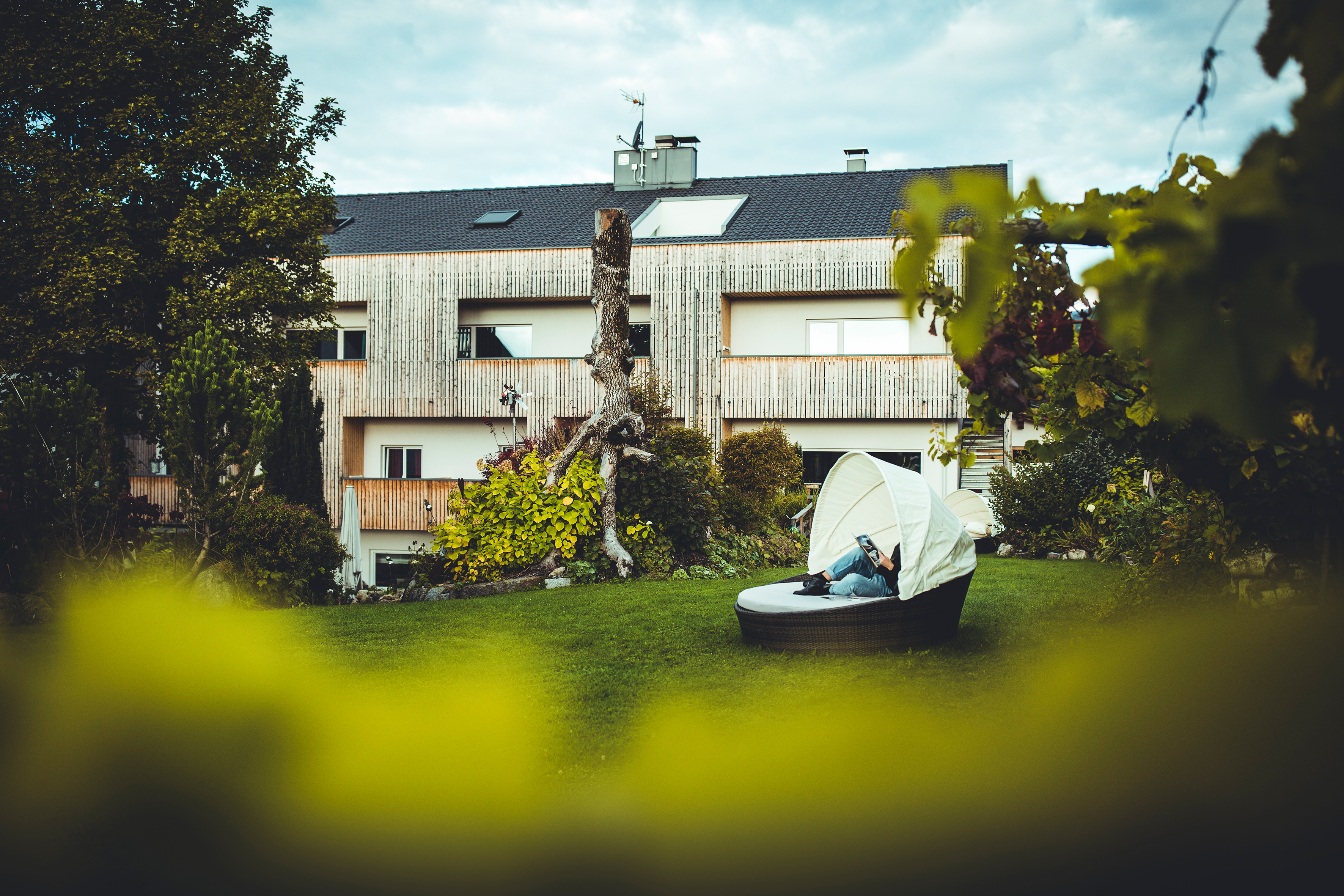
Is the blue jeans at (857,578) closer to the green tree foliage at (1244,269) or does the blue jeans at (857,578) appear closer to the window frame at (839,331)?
the green tree foliage at (1244,269)

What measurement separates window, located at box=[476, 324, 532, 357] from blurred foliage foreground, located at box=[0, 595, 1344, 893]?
76.5 feet

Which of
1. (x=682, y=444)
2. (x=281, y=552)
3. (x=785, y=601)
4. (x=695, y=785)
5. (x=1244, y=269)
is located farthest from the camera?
(x=682, y=444)

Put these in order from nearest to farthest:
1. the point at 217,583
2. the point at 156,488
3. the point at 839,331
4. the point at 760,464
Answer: the point at 217,583, the point at 760,464, the point at 839,331, the point at 156,488

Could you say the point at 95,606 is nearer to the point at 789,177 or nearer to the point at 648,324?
the point at 648,324

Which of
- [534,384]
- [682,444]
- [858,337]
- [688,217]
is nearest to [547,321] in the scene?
[534,384]

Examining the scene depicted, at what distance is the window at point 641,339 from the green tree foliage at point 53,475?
14934 mm

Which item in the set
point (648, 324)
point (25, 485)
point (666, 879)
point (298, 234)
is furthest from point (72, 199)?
point (666, 879)

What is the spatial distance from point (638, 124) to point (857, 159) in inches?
256

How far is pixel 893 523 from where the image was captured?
29.7ft

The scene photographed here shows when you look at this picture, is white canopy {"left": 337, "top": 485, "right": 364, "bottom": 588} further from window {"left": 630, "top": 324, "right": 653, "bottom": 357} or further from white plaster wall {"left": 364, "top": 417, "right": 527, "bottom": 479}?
window {"left": 630, "top": 324, "right": 653, "bottom": 357}

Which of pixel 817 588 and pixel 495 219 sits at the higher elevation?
pixel 495 219

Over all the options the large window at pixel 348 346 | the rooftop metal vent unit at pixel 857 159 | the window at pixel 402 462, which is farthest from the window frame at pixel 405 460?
the rooftop metal vent unit at pixel 857 159

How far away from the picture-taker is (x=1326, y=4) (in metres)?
0.57

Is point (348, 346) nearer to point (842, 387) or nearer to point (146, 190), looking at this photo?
point (146, 190)
